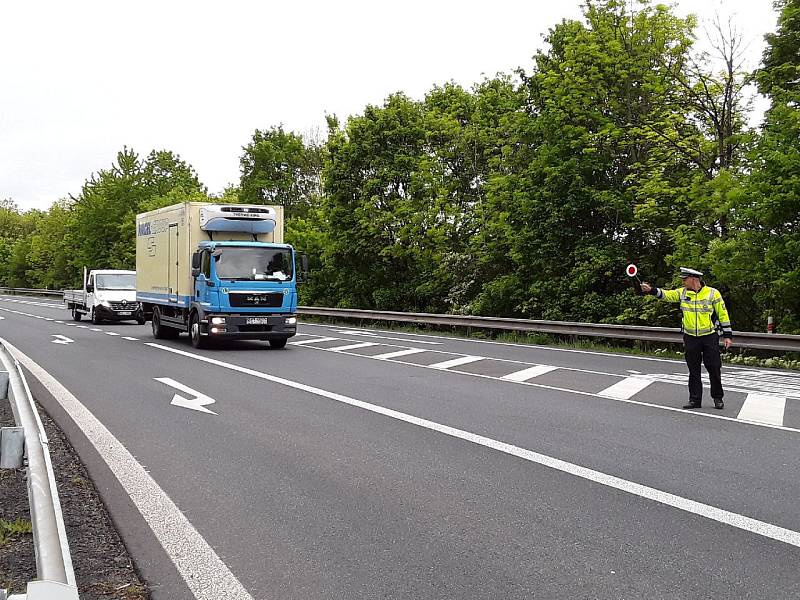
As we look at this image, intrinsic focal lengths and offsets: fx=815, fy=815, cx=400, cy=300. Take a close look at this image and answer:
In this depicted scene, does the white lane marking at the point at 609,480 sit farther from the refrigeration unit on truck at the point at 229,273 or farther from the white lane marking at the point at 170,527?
the refrigeration unit on truck at the point at 229,273

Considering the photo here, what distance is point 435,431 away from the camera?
8.50 m

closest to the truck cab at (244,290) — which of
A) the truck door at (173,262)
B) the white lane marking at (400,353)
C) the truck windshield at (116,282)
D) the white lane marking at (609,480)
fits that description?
the truck door at (173,262)

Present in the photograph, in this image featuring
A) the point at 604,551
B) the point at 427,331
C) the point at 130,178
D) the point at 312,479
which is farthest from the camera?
the point at 130,178

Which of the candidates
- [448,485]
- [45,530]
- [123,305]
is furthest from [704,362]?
[123,305]

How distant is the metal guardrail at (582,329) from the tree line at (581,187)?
4.20 ft

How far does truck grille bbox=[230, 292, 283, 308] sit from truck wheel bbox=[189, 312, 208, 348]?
108cm

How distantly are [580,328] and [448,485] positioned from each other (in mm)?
15254

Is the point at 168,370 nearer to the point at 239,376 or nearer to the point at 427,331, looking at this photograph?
the point at 239,376

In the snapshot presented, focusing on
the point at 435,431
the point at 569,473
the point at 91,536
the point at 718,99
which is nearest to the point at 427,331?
the point at 718,99

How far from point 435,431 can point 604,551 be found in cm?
388

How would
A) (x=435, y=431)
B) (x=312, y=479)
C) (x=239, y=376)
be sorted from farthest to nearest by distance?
1. (x=239, y=376)
2. (x=435, y=431)
3. (x=312, y=479)

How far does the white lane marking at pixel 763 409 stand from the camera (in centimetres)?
931

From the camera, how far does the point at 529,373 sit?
46.3 ft

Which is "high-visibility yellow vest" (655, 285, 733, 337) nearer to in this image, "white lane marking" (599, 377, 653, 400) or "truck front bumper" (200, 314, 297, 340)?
"white lane marking" (599, 377, 653, 400)
